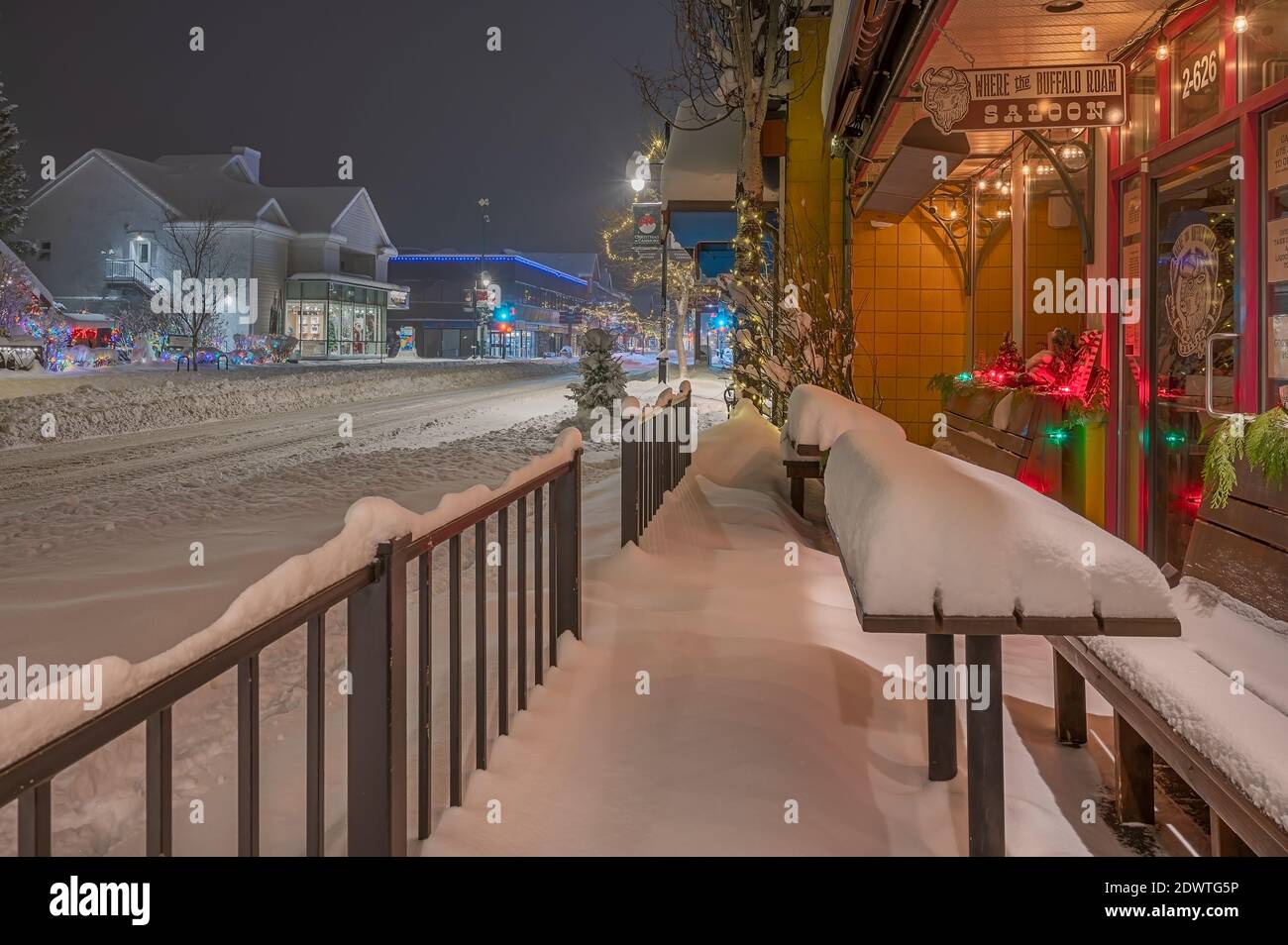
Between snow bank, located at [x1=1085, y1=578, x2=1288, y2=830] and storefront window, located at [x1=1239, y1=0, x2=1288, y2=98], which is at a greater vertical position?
storefront window, located at [x1=1239, y1=0, x2=1288, y2=98]

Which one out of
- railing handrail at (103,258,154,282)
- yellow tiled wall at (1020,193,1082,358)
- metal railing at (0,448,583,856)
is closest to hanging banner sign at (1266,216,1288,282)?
metal railing at (0,448,583,856)

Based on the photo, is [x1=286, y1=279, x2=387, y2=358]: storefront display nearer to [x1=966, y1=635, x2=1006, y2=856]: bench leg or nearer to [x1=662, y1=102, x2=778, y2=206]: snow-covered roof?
[x1=662, y1=102, x2=778, y2=206]: snow-covered roof

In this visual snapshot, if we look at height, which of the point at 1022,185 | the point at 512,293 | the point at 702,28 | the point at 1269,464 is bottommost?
the point at 1269,464

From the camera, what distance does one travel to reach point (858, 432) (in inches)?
160

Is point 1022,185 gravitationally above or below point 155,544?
above

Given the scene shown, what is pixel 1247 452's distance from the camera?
4.11 meters

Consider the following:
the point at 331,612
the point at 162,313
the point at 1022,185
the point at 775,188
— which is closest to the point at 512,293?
the point at 162,313

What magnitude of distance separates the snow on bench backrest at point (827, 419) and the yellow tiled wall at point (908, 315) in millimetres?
6017

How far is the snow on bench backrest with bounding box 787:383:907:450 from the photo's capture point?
5.47 meters

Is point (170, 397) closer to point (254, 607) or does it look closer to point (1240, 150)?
point (1240, 150)

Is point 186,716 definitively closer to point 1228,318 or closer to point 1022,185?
point 1228,318

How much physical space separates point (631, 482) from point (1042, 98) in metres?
3.65

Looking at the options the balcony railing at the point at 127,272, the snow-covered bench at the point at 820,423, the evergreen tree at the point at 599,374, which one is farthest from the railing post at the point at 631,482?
the balcony railing at the point at 127,272
